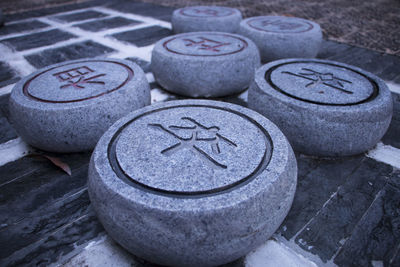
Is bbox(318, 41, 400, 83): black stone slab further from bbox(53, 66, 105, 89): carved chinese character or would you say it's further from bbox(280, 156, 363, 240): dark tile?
bbox(53, 66, 105, 89): carved chinese character

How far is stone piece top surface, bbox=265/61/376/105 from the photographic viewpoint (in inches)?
111

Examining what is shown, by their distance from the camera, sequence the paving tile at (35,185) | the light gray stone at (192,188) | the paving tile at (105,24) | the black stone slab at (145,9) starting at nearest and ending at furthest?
the light gray stone at (192,188)
the paving tile at (35,185)
the paving tile at (105,24)
the black stone slab at (145,9)

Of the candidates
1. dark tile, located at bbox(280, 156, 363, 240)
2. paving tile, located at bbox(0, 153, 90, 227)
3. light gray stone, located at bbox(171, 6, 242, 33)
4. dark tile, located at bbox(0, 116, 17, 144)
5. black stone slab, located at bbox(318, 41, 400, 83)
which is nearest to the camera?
dark tile, located at bbox(280, 156, 363, 240)

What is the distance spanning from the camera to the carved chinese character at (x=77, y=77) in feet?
A: 10.2

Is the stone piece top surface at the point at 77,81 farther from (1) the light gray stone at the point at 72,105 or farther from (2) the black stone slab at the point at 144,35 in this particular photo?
(2) the black stone slab at the point at 144,35

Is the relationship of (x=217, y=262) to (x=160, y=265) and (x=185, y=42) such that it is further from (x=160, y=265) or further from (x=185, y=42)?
(x=185, y=42)

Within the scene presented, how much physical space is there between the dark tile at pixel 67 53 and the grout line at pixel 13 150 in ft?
7.36

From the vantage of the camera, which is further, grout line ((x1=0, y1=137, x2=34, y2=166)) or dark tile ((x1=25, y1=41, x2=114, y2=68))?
dark tile ((x1=25, y1=41, x2=114, y2=68))

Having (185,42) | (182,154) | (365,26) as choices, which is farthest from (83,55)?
(365,26)

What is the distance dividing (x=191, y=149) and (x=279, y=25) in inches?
154

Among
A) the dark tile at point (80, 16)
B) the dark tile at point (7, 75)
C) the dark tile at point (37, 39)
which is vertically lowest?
the dark tile at point (7, 75)

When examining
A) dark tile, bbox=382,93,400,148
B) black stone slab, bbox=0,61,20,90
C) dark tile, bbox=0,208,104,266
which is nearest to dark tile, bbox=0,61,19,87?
black stone slab, bbox=0,61,20,90

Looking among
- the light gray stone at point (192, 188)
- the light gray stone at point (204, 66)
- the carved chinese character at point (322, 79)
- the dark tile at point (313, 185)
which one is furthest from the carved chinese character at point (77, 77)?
the dark tile at point (313, 185)

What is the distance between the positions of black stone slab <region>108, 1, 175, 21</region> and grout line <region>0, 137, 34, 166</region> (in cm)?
546
